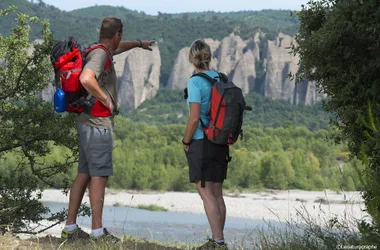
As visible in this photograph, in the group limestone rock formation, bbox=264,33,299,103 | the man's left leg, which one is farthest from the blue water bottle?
limestone rock formation, bbox=264,33,299,103

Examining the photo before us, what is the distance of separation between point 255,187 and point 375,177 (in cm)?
5978

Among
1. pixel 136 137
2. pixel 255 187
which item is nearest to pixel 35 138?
pixel 255 187

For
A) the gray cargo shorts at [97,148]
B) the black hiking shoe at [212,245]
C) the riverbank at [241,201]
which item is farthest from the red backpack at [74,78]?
the riverbank at [241,201]

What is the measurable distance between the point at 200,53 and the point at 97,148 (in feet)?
3.34

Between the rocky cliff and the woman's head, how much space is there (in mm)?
117559

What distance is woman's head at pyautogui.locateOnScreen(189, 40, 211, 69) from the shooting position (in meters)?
5.38

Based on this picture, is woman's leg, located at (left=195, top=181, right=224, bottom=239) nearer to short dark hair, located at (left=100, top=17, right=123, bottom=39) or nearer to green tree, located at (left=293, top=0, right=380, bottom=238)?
green tree, located at (left=293, top=0, right=380, bottom=238)

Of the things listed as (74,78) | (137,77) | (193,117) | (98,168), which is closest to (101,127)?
(98,168)

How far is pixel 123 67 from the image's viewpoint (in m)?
133

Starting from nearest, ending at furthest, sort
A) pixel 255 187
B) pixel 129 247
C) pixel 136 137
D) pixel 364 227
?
pixel 364 227
pixel 129 247
pixel 255 187
pixel 136 137

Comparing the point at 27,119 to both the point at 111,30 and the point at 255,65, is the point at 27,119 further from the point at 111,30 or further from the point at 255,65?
the point at 255,65

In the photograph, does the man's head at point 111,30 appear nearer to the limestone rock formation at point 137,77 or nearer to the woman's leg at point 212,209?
the woman's leg at point 212,209

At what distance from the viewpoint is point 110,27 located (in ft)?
17.4

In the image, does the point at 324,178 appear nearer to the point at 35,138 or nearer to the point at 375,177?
the point at 35,138
